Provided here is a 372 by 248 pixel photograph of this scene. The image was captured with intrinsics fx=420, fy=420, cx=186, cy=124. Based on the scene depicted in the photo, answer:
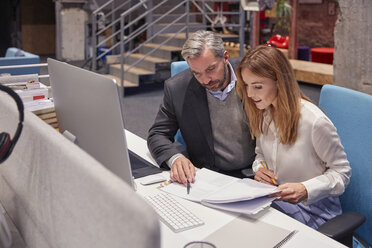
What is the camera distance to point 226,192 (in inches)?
56.5

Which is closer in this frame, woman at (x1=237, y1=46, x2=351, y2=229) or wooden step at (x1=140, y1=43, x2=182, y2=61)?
woman at (x1=237, y1=46, x2=351, y2=229)

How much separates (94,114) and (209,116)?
92 centimetres

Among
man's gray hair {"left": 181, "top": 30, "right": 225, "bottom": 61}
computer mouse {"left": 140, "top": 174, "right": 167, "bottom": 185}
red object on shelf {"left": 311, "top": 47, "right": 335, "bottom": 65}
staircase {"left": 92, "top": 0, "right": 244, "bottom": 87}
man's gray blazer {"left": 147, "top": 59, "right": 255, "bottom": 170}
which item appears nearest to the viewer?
computer mouse {"left": 140, "top": 174, "right": 167, "bottom": 185}

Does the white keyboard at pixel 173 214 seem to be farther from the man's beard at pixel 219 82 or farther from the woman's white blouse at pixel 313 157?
the man's beard at pixel 219 82

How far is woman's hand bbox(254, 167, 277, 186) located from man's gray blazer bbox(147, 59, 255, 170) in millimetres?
335

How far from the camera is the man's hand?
1573 mm

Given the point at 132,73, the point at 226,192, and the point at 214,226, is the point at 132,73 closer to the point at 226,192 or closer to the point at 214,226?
the point at 226,192

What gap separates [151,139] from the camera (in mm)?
1945

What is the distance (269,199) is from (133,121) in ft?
12.5

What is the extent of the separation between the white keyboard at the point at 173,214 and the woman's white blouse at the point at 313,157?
442 millimetres

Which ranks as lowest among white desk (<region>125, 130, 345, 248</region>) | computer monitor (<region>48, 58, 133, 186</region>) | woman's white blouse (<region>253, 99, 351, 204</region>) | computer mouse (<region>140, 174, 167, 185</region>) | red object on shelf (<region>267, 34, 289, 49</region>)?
white desk (<region>125, 130, 345, 248</region>)

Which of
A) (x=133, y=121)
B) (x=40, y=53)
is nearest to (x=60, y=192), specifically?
(x=133, y=121)

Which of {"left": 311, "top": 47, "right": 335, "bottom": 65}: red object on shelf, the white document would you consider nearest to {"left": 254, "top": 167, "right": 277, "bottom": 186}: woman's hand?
the white document

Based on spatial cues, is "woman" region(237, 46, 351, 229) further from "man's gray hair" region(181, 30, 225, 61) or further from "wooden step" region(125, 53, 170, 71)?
"wooden step" region(125, 53, 170, 71)
